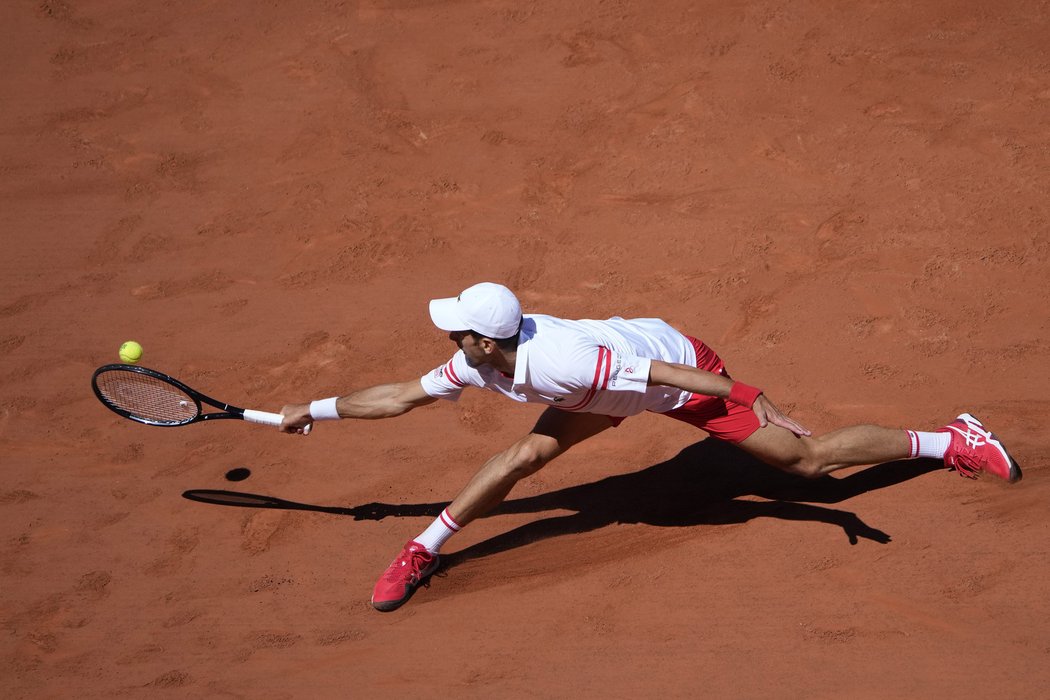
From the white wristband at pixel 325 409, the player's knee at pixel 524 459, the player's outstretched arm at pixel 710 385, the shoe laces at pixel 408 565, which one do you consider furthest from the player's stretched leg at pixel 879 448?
the white wristband at pixel 325 409

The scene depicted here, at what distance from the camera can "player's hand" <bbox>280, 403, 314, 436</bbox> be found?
492 centimetres

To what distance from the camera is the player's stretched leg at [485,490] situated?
4805 millimetres

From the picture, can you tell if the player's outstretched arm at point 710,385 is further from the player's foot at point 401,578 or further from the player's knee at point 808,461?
the player's foot at point 401,578

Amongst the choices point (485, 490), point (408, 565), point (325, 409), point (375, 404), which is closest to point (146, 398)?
point (325, 409)

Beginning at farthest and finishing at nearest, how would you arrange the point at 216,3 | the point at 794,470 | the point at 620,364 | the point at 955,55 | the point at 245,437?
the point at 216,3, the point at 955,55, the point at 245,437, the point at 794,470, the point at 620,364

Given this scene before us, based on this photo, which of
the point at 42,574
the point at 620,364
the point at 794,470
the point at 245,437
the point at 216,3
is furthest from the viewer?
the point at 216,3

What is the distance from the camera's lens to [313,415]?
194 inches

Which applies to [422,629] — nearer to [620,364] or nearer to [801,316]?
[620,364]

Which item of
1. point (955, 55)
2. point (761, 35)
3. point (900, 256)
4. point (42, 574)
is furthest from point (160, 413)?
point (955, 55)

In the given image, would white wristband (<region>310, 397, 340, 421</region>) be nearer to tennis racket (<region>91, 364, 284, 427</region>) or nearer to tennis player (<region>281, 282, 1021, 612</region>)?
tennis player (<region>281, 282, 1021, 612</region>)

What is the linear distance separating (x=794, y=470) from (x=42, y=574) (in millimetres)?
3793

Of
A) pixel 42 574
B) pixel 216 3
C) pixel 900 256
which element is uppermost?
pixel 216 3

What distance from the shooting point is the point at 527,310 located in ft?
20.9

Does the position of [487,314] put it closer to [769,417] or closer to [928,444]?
[769,417]
